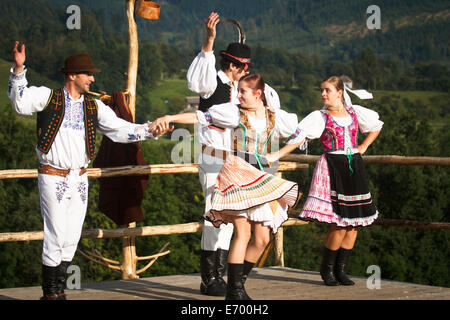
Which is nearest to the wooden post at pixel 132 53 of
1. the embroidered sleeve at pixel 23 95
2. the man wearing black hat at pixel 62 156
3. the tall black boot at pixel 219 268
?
the man wearing black hat at pixel 62 156

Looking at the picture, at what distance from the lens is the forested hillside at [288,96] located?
36375mm

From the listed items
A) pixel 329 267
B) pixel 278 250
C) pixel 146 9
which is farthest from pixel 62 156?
pixel 278 250

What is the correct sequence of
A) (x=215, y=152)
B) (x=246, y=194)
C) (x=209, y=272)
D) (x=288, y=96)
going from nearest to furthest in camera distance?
(x=246, y=194) → (x=215, y=152) → (x=209, y=272) → (x=288, y=96)

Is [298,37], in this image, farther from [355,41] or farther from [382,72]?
[382,72]

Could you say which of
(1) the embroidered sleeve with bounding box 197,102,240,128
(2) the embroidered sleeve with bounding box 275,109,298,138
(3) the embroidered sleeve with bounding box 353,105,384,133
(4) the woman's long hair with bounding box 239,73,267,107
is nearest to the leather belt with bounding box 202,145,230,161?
(1) the embroidered sleeve with bounding box 197,102,240,128

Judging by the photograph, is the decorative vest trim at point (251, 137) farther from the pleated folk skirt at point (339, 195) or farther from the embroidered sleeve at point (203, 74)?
the pleated folk skirt at point (339, 195)

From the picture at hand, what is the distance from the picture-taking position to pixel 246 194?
11.9 ft

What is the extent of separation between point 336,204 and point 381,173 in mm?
40158

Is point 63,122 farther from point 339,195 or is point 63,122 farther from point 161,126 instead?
point 339,195

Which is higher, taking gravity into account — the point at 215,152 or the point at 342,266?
the point at 215,152

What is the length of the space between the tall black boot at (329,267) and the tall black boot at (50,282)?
75.2 inches

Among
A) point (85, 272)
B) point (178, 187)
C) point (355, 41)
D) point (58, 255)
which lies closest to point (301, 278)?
point (58, 255)

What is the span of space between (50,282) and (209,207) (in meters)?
1.11

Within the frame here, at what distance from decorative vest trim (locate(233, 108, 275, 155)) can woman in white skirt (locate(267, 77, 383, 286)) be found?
0.59 m
